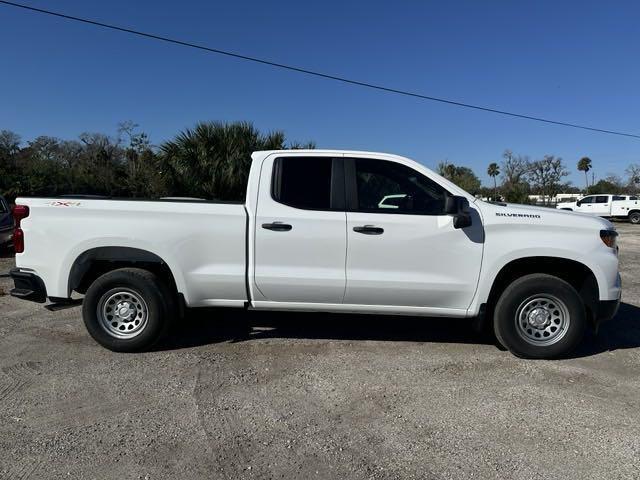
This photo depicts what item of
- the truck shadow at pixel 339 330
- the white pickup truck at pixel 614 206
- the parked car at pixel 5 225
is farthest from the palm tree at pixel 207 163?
the white pickup truck at pixel 614 206

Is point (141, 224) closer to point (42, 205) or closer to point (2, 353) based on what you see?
point (42, 205)

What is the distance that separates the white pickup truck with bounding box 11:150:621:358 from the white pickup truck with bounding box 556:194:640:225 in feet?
94.4

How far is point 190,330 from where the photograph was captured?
5.93 meters

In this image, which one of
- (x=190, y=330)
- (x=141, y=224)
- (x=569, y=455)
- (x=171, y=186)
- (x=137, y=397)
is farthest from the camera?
(x=171, y=186)

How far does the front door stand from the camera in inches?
192

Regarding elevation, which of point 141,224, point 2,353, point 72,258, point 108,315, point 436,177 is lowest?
point 2,353

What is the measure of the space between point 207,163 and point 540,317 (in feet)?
43.2

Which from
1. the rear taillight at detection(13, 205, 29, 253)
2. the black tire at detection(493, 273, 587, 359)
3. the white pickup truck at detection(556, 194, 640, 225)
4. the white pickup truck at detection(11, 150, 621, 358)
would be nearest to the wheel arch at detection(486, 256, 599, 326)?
the white pickup truck at detection(11, 150, 621, 358)

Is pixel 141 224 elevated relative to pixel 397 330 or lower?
elevated

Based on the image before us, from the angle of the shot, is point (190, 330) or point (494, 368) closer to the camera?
point (494, 368)

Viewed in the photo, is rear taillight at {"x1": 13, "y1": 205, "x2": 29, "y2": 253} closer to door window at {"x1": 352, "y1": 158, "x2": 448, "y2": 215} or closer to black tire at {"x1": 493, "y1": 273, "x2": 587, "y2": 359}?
door window at {"x1": 352, "y1": 158, "x2": 448, "y2": 215}

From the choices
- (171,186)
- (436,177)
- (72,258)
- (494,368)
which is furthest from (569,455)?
(171,186)

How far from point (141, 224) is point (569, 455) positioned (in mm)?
4033

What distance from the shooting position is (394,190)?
5.06 metres
